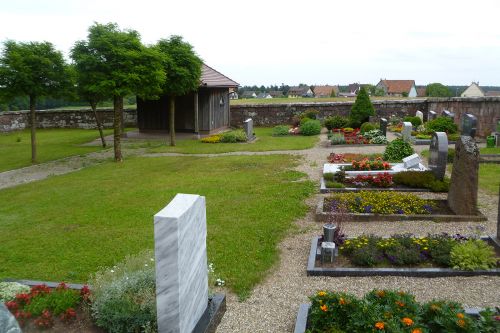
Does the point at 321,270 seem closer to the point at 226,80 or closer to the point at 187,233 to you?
the point at 187,233

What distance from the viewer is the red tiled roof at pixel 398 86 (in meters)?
77.1

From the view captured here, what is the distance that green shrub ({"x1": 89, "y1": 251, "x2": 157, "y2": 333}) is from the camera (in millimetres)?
4430

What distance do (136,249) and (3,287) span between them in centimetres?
220

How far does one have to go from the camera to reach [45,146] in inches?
→ 812

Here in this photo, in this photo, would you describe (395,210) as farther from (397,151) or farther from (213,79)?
(213,79)

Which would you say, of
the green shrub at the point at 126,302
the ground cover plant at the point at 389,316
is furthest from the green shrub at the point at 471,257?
the green shrub at the point at 126,302

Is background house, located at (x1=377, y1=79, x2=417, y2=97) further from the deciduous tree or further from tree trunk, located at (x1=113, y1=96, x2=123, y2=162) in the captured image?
the deciduous tree

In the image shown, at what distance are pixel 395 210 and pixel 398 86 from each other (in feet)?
250

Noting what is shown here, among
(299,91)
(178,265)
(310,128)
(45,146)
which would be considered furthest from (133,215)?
(299,91)

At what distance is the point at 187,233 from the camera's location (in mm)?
4324

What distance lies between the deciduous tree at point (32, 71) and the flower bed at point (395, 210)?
10.5m

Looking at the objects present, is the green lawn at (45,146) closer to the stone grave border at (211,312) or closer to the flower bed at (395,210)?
the stone grave border at (211,312)

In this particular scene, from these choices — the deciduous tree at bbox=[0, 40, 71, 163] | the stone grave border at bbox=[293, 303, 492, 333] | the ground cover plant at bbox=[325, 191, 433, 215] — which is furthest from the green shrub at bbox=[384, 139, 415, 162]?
the deciduous tree at bbox=[0, 40, 71, 163]

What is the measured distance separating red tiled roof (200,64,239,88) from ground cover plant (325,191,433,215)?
1333 cm
